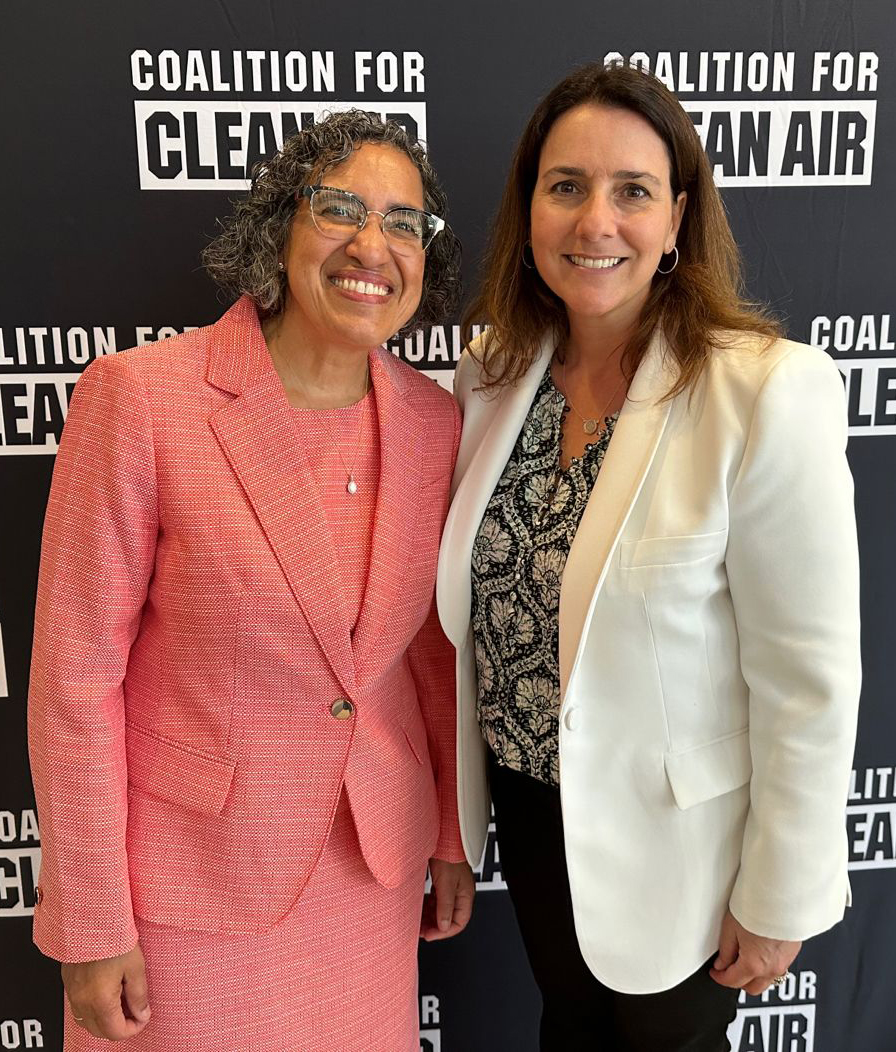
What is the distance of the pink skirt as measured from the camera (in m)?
1.38

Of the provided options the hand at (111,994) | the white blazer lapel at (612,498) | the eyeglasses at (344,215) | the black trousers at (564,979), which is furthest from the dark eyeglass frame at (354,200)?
the hand at (111,994)

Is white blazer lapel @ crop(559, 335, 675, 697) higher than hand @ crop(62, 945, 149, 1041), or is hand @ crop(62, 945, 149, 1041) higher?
white blazer lapel @ crop(559, 335, 675, 697)

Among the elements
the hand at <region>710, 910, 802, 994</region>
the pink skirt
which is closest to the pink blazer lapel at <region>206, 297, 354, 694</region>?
the pink skirt

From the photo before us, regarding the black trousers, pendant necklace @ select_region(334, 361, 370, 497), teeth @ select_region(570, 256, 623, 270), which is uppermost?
teeth @ select_region(570, 256, 623, 270)

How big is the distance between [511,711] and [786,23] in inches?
55.0

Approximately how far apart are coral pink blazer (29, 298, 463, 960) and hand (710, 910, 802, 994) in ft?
1.89

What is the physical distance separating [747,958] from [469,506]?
0.80m

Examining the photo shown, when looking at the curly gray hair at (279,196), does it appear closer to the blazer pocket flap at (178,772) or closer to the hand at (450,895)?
the blazer pocket flap at (178,772)

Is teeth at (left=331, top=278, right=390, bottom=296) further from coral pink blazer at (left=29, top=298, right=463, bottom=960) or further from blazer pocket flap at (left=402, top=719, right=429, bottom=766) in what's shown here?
blazer pocket flap at (left=402, top=719, right=429, bottom=766)

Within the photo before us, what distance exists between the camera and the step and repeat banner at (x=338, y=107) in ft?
5.44

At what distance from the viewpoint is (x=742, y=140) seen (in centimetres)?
179

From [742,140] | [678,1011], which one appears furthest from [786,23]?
[678,1011]

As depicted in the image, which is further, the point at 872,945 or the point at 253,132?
the point at 872,945

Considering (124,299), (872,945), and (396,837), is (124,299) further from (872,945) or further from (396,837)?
(872,945)
